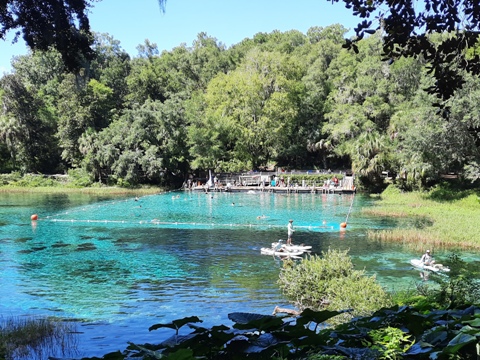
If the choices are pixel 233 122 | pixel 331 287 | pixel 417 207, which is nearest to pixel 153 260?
pixel 331 287

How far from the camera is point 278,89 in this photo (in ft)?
191

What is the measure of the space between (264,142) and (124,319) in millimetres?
46856

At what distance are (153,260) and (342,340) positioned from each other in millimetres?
18882

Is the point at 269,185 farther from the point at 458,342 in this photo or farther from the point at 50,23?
the point at 458,342

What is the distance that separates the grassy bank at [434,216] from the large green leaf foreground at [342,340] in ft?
68.6

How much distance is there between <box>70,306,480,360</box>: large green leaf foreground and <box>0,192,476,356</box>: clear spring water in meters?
7.18

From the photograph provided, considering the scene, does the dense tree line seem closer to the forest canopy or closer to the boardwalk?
the forest canopy

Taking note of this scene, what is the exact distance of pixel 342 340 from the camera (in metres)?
3.35

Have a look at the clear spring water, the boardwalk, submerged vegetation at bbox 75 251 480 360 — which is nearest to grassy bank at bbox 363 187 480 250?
the clear spring water

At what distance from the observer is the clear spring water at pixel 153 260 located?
45.9ft

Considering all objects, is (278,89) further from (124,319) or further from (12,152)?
(124,319)

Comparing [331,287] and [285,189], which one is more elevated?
[285,189]

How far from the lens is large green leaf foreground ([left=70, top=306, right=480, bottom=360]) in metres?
2.87

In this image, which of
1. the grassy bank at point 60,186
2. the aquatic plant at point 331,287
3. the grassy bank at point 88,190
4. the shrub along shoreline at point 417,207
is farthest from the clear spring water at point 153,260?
the grassy bank at point 60,186
